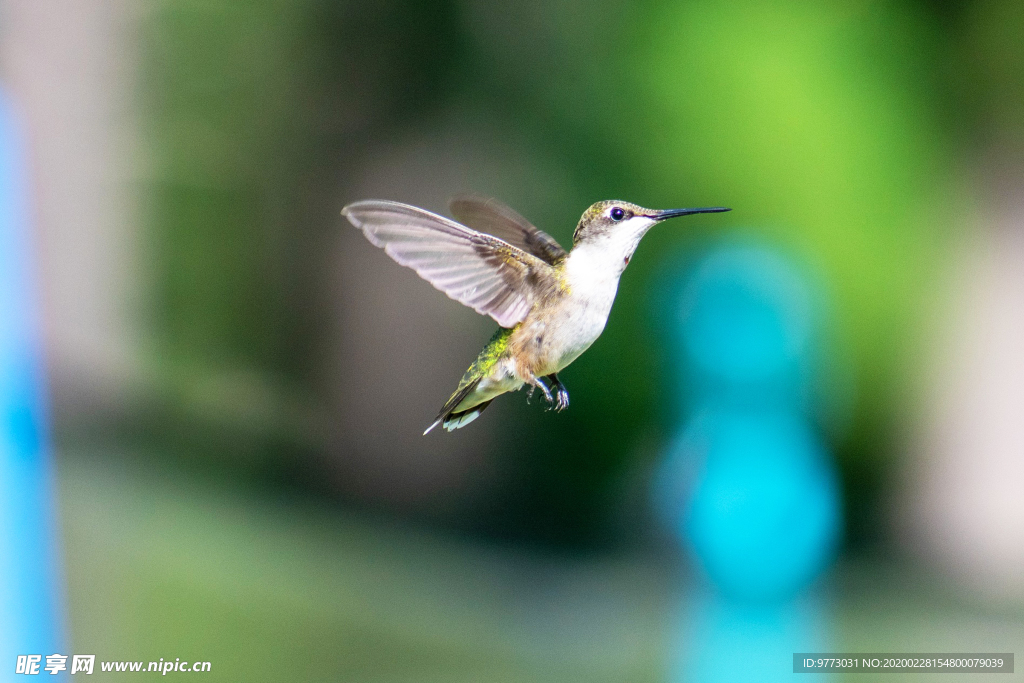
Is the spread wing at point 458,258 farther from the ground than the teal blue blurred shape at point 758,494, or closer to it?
closer to it

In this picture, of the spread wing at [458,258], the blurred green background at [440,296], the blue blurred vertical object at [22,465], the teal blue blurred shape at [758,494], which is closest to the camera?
the spread wing at [458,258]

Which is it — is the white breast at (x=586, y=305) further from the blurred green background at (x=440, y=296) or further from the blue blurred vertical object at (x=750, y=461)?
the blue blurred vertical object at (x=750, y=461)

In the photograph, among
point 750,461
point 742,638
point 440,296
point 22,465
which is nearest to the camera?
point 22,465

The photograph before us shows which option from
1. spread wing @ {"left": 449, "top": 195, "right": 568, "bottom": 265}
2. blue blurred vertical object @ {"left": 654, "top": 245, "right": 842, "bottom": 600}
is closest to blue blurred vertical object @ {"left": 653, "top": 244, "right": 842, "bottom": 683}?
blue blurred vertical object @ {"left": 654, "top": 245, "right": 842, "bottom": 600}

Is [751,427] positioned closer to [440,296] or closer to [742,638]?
[742,638]

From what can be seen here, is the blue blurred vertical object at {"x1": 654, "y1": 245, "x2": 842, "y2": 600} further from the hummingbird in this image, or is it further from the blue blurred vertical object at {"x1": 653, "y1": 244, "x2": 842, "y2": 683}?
the hummingbird

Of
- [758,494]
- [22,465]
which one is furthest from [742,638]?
[22,465]

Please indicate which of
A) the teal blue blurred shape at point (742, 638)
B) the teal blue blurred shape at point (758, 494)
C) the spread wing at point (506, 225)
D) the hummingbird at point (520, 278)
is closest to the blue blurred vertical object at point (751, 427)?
the teal blue blurred shape at point (758, 494)
